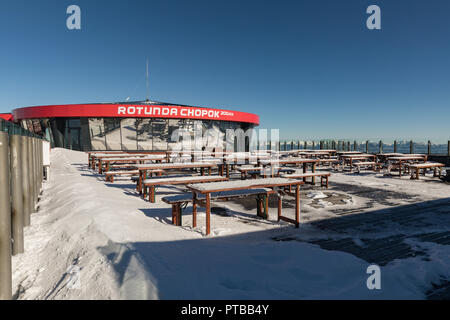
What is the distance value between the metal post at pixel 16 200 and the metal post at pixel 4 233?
128 centimetres

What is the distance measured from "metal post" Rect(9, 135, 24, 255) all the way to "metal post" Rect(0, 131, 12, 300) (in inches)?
50.2

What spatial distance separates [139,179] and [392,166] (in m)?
15.2

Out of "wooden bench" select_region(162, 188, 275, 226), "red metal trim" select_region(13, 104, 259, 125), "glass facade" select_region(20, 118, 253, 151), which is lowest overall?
"wooden bench" select_region(162, 188, 275, 226)

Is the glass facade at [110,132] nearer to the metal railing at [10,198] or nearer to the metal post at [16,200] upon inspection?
the metal railing at [10,198]

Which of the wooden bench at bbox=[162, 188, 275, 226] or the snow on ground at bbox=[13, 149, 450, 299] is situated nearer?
the snow on ground at bbox=[13, 149, 450, 299]

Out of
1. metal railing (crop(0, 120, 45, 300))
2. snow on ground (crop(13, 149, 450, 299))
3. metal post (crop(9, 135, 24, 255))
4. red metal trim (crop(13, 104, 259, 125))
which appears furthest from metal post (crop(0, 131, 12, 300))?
red metal trim (crop(13, 104, 259, 125))

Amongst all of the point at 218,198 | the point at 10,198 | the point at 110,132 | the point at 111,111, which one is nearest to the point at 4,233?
the point at 10,198

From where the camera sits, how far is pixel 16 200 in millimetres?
4754

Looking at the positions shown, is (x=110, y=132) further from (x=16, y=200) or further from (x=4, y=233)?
(x=4, y=233)

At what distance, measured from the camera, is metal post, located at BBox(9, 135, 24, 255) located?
4.64 m

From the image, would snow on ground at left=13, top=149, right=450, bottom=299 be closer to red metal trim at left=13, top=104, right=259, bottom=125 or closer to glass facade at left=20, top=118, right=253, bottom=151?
red metal trim at left=13, top=104, right=259, bottom=125

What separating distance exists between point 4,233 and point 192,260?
2380mm

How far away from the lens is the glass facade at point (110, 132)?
25.5 metres
